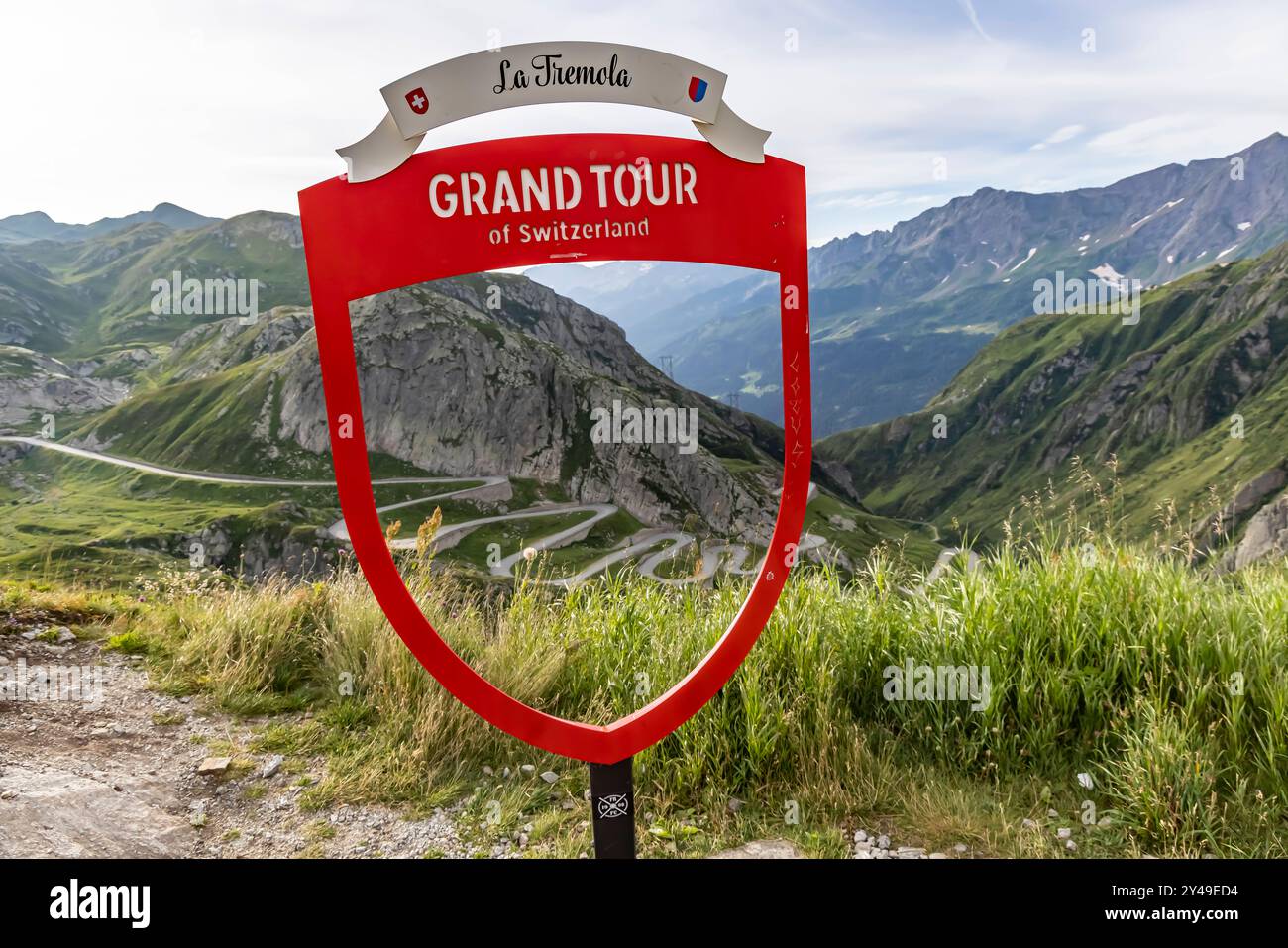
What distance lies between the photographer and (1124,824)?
4.32 m

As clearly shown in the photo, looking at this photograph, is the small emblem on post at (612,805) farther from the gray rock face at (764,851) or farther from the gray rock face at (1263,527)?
the gray rock face at (1263,527)

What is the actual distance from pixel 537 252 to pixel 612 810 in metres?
2.91

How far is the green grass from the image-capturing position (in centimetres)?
444

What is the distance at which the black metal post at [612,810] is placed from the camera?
418 centimetres

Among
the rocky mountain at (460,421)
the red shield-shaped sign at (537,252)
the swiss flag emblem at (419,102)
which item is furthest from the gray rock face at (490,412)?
the swiss flag emblem at (419,102)

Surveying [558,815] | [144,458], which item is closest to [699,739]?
[558,815]

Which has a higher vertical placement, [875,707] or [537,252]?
[537,252]

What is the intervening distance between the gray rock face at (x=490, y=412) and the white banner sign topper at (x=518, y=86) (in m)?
132

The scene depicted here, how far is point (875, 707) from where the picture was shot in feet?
17.5

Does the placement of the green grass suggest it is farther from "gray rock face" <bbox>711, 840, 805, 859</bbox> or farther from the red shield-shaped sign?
the red shield-shaped sign

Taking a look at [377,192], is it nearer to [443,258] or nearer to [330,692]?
[443,258]

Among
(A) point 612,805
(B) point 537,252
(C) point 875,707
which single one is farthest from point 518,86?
(C) point 875,707

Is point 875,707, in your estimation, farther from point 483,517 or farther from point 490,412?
point 490,412
